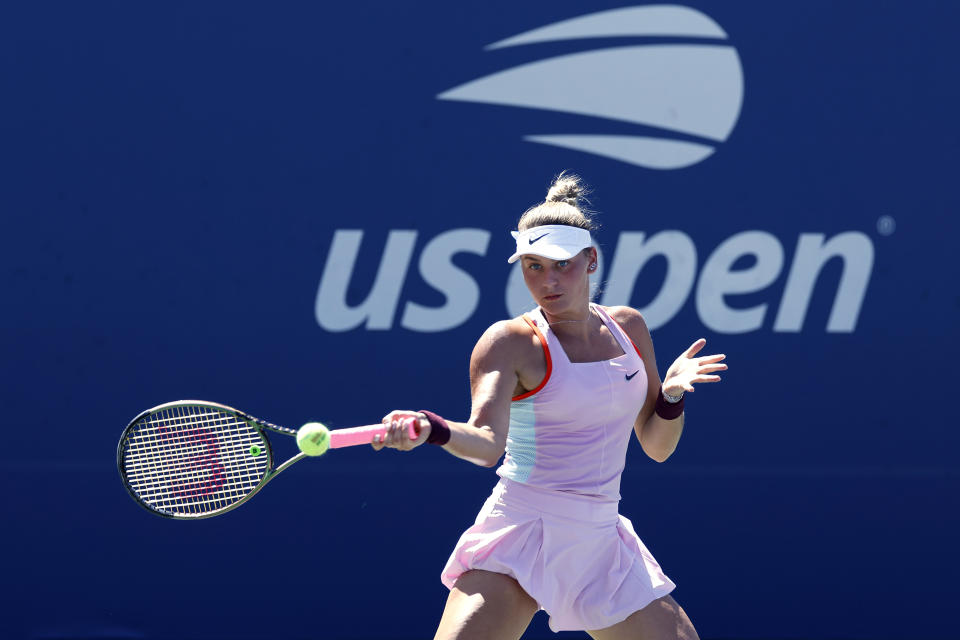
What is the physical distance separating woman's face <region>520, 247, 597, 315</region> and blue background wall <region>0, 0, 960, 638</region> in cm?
148

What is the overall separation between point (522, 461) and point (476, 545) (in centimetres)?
24

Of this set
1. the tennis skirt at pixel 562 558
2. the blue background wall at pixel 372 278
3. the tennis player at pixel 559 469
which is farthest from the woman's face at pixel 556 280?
the blue background wall at pixel 372 278

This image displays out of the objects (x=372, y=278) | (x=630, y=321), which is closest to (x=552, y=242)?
(x=630, y=321)

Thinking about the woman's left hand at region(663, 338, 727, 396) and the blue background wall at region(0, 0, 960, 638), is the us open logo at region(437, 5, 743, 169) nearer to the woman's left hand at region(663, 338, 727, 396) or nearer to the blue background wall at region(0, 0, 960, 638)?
the blue background wall at region(0, 0, 960, 638)

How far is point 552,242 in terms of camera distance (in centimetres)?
288

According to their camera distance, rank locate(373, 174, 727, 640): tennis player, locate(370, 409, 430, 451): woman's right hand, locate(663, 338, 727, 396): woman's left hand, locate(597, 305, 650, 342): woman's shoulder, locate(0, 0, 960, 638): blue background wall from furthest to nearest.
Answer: locate(0, 0, 960, 638): blue background wall → locate(597, 305, 650, 342): woman's shoulder → locate(663, 338, 727, 396): woman's left hand → locate(373, 174, 727, 640): tennis player → locate(370, 409, 430, 451): woman's right hand

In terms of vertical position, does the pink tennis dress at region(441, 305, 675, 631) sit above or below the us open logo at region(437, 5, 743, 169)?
below

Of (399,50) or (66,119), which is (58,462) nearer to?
(66,119)

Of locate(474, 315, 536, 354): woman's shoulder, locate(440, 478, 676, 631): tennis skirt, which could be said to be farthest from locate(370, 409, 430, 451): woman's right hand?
locate(440, 478, 676, 631): tennis skirt

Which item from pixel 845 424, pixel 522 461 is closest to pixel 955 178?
pixel 845 424

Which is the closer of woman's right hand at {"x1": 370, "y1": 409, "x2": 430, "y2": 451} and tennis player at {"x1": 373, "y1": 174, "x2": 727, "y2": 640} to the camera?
woman's right hand at {"x1": 370, "y1": 409, "x2": 430, "y2": 451}

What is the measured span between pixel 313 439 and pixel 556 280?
0.75 m

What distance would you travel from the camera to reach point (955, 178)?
4.46 metres

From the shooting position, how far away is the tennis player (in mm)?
2775
